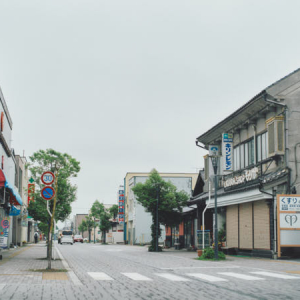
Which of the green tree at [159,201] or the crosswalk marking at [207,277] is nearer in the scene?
the crosswalk marking at [207,277]

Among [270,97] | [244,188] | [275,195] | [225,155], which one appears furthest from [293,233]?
[225,155]

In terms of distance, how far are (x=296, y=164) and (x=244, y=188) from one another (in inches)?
140

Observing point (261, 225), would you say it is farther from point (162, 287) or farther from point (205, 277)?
point (162, 287)

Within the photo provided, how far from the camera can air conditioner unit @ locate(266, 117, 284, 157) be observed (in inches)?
997

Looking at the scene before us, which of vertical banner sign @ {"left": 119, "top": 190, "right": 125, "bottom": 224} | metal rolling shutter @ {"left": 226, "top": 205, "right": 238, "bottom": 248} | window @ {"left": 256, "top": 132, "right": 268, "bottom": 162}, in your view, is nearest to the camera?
window @ {"left": 256, "top": 132, "right": 268, "bottom": 162}

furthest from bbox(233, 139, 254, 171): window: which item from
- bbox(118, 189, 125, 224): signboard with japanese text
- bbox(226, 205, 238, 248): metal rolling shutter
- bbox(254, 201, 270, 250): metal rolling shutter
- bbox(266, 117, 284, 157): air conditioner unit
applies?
bbox(118, 189, 125, 224): signboard with japanese text

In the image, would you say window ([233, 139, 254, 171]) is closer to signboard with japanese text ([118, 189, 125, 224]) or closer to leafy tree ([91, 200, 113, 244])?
signboard with japanese text ([118, 189, 125, 224])

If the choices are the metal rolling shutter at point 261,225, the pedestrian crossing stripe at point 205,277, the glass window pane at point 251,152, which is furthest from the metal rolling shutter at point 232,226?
the pedestrian crossing stripe at point 205,277

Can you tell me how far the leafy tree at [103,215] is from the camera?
8962 cm

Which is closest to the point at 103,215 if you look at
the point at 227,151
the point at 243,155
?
the point at 227,151

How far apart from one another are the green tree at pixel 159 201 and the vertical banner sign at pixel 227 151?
29.9 ft

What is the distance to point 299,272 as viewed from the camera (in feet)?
55.1

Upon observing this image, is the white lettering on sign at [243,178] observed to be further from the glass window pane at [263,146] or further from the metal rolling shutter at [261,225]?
the metal rolling shutter at [261,225]

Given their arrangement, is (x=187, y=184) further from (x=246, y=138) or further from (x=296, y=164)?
(x=296, y=164)
